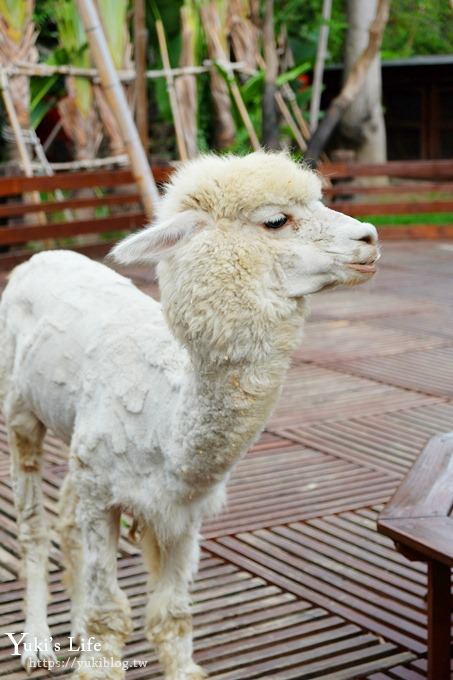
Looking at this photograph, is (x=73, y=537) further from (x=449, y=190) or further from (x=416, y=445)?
(x=449, y=190)

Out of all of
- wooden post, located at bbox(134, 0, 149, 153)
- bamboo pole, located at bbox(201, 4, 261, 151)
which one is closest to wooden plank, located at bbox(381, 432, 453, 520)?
wooden post, located at bbox(134, 0, 149, 153)

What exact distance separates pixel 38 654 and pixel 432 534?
1.32 meters

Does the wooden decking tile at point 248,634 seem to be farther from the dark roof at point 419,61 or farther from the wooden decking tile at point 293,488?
the dark roof at point 419,61

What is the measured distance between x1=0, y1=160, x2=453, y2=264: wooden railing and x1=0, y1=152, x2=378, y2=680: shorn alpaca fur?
722 centimetres

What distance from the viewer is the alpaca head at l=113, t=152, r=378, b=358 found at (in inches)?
101

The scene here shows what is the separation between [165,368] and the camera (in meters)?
3.01

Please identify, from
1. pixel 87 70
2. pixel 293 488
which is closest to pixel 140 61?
pixel 87 70

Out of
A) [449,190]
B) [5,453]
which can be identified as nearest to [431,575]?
[5,453]

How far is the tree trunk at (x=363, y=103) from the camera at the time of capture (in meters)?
15.9

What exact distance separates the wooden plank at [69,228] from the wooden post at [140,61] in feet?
3.50

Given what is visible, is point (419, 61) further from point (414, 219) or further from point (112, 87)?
point (112, 87)

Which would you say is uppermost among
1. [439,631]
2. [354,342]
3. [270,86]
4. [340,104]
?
[270,86]

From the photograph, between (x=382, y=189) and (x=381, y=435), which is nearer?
(x=381, y=435)

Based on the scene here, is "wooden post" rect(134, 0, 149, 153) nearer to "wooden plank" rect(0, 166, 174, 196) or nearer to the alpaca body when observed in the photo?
"wooden plank" rect(0, 166, 174, 196)
